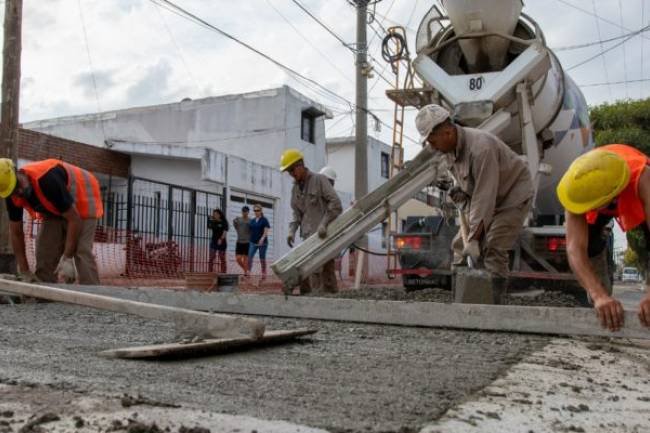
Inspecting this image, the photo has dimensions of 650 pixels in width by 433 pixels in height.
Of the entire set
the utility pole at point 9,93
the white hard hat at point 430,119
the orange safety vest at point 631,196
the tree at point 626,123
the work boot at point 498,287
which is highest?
the tree at point 626,123

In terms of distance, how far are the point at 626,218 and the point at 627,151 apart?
1.04 ft

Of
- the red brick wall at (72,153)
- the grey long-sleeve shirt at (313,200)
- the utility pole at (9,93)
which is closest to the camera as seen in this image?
the grey long-sleeve shirt at (313,200)

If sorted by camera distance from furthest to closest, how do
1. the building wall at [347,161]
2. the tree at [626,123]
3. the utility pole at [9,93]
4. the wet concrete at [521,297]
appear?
the building wall at [347,161]
the tree at [626,123]
the utility pole at [9,93]
the wet concrete at [521,297]

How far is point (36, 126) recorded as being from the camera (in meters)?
25.2

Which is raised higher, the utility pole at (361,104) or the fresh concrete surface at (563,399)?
the utility pole at (361,104)

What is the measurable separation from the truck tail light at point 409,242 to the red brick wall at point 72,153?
10.2m

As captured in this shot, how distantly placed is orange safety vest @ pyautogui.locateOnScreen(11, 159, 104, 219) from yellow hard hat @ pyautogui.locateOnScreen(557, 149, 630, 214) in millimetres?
4578

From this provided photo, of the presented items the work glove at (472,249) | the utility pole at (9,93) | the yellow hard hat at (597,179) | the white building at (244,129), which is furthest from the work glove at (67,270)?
the white building at (244,129)

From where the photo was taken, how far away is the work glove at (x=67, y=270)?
238 inches

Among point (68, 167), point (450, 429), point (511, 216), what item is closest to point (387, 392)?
point (450, 429)

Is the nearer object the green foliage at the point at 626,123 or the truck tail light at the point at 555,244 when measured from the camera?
the truck tail light at the point at 555,244

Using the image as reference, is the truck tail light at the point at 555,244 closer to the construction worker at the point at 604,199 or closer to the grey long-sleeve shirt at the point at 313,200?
the grey long-sleeve shirt at the point at 313,200

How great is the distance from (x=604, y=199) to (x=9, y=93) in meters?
7.15

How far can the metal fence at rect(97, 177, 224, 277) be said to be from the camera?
1385cm
